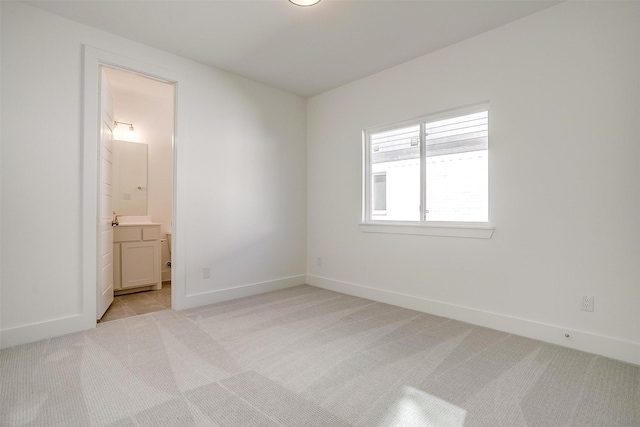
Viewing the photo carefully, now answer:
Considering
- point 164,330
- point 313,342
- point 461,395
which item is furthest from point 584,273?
point 164,330

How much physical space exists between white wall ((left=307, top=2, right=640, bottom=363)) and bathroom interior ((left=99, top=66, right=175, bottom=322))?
296cm

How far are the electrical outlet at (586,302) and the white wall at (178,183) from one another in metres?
3.12

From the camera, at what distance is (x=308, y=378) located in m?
1.97

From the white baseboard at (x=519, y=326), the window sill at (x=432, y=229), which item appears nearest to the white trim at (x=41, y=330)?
the white baseboard at (x=519, y=326)

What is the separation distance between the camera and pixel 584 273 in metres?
2.40

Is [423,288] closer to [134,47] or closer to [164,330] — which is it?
[164,330]

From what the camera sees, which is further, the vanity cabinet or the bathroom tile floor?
the vanity cabinet

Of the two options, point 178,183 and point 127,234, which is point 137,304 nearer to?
point 127,234

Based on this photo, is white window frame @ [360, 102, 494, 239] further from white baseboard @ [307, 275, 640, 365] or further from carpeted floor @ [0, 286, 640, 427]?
carpeted floor @ [0, 286, 640, 427]

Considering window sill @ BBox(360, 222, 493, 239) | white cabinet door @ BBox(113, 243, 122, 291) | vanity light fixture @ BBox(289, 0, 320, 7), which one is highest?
vanity light fixture @ BBox(289, 0, 320, 7)

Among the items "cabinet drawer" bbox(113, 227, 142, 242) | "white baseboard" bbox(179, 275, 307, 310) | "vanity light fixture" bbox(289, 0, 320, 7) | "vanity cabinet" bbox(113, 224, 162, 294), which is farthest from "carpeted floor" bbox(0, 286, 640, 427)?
"vanity light fixture" bbox(289, 0, 320, 7)

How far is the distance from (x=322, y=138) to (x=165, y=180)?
8.16ft

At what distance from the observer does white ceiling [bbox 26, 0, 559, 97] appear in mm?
2535

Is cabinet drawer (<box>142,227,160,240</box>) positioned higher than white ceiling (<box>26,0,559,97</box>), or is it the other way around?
white ceiling (<box>26,0,559,97</box>)
